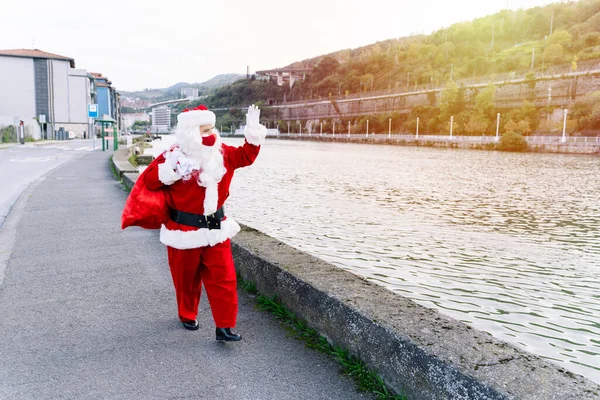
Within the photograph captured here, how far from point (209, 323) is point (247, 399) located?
1239 millimetres

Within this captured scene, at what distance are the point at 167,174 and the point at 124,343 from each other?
1183 mm

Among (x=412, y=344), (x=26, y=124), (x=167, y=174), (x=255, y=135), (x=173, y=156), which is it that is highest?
(x=26, y=124)

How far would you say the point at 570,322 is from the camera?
20.5 feet

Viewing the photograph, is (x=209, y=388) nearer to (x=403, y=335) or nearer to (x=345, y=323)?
(x=345, y=323)

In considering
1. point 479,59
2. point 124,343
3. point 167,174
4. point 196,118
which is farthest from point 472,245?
point 479,59

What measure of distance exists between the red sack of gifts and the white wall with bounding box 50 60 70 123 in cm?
8287

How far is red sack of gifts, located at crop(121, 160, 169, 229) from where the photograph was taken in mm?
3684

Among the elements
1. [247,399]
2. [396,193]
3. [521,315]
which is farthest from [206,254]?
[396,193]

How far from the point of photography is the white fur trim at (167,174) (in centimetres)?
364

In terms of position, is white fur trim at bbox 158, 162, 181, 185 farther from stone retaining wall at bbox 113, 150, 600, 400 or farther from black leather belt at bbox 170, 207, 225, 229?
stone retaining wall at bbox 113, 150, 600, 400

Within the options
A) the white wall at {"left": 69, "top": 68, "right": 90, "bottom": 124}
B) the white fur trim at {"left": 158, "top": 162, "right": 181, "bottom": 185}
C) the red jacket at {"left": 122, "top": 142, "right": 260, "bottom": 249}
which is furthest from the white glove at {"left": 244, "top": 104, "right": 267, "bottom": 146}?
the white wall at {"left": 69, "top": 68, "right": 90, "bottom": 124}

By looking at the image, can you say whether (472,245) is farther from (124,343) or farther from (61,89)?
(61,89)

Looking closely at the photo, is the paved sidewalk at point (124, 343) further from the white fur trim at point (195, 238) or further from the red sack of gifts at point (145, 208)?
the red sack of gifts at point (145, 208)

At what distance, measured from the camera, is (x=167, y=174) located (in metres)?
3.65
